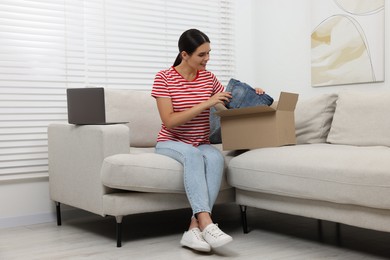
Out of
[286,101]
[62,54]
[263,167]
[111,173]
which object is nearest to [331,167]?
[263,167]

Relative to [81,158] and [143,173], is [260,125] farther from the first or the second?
[81,158]

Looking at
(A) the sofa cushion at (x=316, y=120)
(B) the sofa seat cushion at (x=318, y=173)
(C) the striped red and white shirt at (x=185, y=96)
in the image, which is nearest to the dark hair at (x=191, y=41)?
(C) the striped red and white shirt at (x=185, y=96)

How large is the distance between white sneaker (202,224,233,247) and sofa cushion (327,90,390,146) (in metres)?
0.98

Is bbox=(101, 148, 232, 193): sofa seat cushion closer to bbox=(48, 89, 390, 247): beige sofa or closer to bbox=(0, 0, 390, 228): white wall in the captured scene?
bbox=(48, 89, 390, 247): beige sofa

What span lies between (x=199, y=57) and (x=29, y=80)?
1206 mm

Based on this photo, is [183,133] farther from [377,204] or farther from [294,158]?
[377,204]

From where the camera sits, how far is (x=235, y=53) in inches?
165

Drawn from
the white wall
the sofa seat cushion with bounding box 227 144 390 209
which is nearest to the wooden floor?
the white wall

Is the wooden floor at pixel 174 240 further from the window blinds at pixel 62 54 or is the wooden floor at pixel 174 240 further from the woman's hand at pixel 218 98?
the woman's hand at pixel 218 98

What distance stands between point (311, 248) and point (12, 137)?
6.27 ft

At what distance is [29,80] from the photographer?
129 inches

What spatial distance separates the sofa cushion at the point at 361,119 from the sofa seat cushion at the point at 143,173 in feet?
3.16

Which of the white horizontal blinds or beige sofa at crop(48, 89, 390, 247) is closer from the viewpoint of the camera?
beige sofa at crop(48, 89, 390, 247)

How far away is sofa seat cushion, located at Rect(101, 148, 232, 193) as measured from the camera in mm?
2502
